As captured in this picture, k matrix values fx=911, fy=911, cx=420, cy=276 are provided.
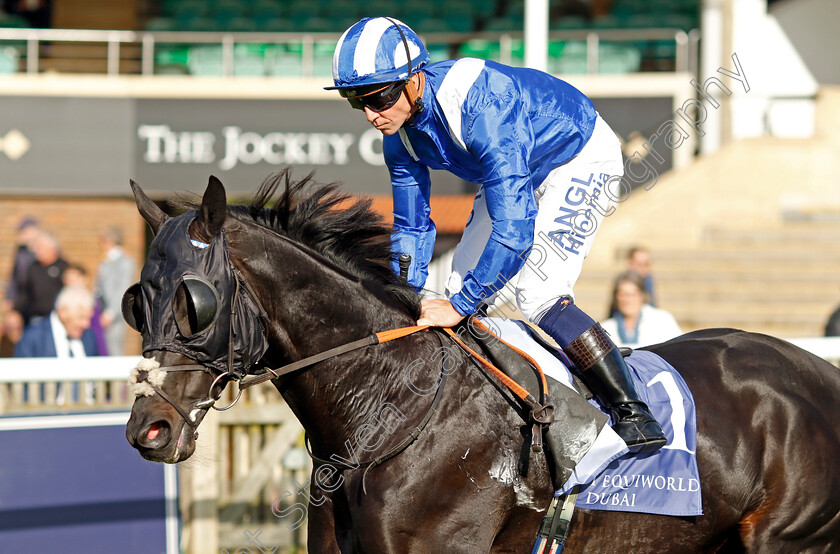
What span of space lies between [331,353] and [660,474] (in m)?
1.08

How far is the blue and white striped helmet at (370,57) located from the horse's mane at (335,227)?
31 centimetres

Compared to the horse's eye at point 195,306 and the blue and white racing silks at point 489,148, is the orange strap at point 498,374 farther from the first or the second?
the horse's eye at point 195,306

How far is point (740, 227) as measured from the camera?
11023mm

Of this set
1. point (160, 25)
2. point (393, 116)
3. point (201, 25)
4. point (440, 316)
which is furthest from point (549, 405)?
point (201, 25)

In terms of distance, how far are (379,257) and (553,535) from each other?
0.96 meters

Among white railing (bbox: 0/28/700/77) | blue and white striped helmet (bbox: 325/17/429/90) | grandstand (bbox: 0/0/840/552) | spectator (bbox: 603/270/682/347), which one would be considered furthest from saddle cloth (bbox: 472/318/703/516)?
white railing (bbox: 0/28/700/77)

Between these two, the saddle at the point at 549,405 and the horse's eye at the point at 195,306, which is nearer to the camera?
the horse's eye at the point at 195,306

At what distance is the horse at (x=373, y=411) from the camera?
7.53 ft

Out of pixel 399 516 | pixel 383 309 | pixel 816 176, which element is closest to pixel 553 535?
pixel 399 516

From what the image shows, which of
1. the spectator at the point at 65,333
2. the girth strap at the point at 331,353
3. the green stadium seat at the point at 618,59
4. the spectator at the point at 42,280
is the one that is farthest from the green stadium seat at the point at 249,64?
the girth strap at the point at 331,353

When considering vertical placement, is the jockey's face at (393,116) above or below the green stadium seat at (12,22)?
below

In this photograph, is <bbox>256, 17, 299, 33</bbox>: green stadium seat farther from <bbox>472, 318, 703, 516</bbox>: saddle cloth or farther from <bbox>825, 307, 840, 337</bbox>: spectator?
<bbox>472, 318, 703, 516</bbox>: saddle cloth

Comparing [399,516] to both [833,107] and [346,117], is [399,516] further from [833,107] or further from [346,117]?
[833,107]

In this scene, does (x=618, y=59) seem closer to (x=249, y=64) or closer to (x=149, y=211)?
(x=249, y=64)
